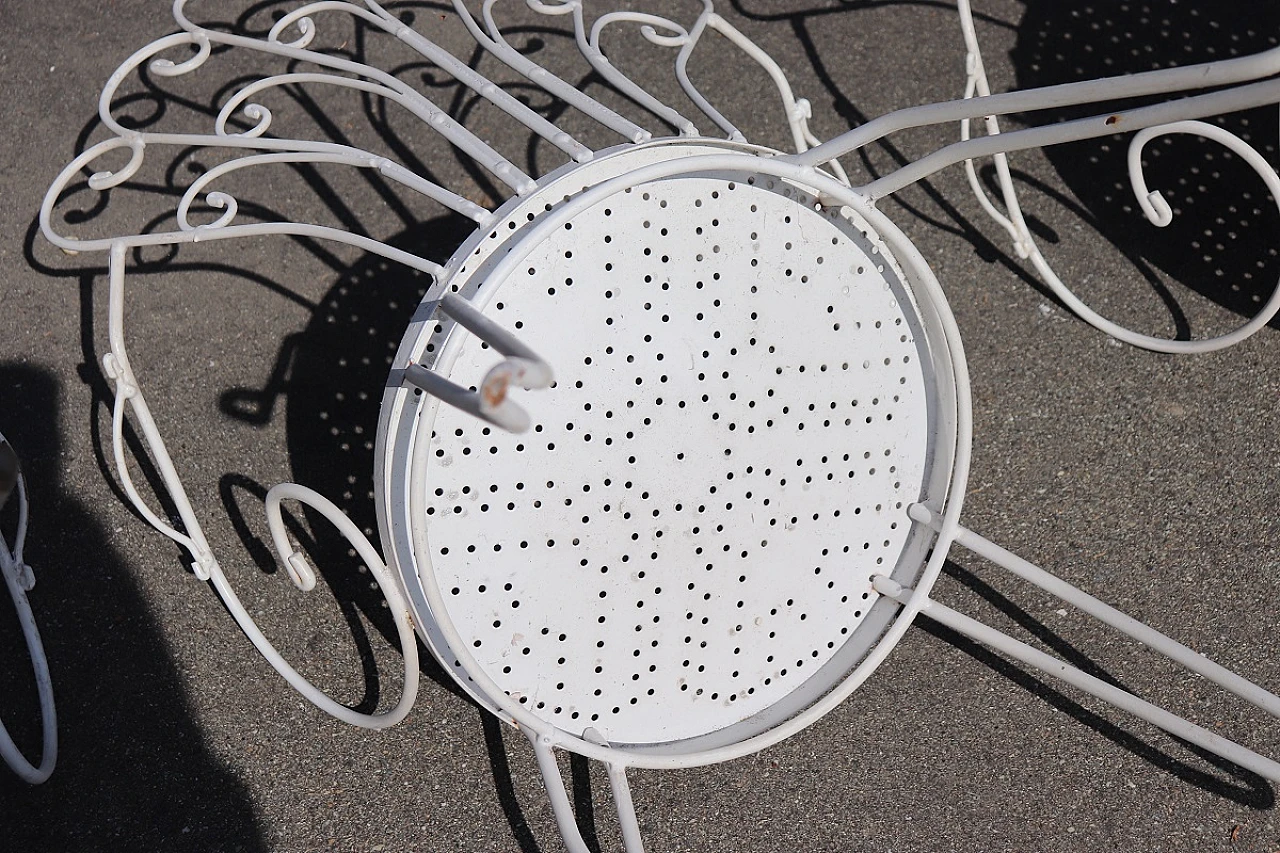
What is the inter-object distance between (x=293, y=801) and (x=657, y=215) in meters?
1.13

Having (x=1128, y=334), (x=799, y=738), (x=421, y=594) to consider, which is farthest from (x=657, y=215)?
(x=1128, y=334)

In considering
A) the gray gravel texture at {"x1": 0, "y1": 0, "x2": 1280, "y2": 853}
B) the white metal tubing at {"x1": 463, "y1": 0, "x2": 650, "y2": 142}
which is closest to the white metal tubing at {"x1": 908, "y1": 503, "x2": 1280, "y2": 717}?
the gray gravel texture at {"x1": 0, "y1": 0, "x2": 1280, "y2": 853}

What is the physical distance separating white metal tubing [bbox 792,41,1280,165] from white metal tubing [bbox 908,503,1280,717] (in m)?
0.59

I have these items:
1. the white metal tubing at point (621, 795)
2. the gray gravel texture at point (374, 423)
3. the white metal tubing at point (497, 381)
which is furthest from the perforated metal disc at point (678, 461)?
the gray gravel texture at point (374, 423)

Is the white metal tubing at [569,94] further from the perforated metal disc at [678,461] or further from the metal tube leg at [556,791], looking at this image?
the metal tube leg at [556,791]

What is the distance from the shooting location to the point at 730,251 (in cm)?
138

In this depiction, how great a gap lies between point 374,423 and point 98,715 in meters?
0.69

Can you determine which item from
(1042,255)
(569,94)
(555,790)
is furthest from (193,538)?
(1042,255)

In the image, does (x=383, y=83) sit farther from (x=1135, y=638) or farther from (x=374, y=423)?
(x=1135, y=638)

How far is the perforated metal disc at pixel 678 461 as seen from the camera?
1.31m

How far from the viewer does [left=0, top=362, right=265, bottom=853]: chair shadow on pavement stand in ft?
5.60

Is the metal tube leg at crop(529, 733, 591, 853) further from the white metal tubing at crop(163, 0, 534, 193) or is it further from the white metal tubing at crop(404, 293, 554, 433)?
the white metal tubing at crop(163, 0, 534, 193)

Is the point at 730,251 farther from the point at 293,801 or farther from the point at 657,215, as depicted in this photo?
the point at 293,801

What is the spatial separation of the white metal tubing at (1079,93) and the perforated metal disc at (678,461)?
0.50 feet
